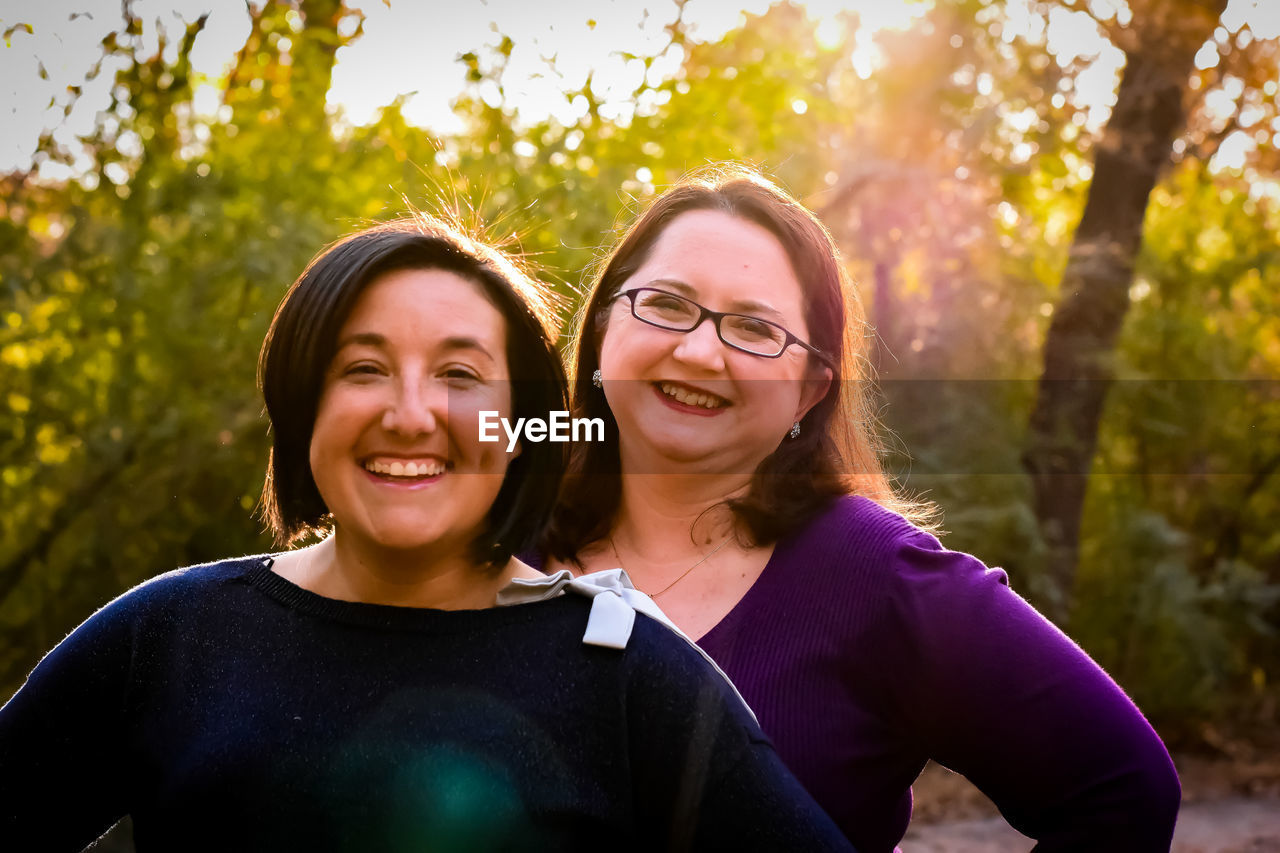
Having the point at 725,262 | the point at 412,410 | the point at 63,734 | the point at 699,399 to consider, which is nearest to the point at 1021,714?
the point at 699,399

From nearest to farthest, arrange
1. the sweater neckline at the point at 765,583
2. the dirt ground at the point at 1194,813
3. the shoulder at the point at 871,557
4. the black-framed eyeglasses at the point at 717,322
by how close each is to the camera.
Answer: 1. the shoulder at the point at 871,557
2. the sweater neckline at the point at 765,583
3. the black-framed eyeglasses at the point at 717,322
4. the dirt ground at the point at 1194,813

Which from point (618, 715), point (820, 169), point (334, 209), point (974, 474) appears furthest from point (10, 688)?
point (974, 474)

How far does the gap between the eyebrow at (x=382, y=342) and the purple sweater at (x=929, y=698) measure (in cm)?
77

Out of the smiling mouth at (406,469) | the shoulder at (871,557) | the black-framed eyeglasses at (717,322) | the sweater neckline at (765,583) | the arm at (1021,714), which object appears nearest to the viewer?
the smiling mouth at (406,469)

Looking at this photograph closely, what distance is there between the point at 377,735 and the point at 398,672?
0.09 metres

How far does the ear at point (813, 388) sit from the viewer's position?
2352mm

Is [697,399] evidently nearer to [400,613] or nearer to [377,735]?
[400,613]

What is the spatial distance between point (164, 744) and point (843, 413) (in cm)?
150

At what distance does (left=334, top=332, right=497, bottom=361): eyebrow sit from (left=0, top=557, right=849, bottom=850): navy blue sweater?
0.36 meters

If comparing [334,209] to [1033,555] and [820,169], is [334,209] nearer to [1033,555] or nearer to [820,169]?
[820,169]

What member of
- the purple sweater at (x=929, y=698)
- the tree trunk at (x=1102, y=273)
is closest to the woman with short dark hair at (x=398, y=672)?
the purple sweater at (x=929, y=698)

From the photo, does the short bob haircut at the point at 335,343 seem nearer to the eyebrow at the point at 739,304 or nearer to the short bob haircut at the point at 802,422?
the eyebrow at the point at 739,304

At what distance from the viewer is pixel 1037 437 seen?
6457mm

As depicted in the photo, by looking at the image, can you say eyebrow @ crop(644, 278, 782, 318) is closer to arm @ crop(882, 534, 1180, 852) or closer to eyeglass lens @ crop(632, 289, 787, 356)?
eyeglass lens @ crop(632, 289, 787, 356)
